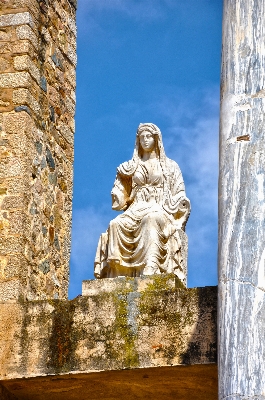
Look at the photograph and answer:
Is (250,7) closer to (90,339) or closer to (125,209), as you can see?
(125,209)

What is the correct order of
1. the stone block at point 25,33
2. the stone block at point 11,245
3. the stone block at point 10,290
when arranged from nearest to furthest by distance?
the stone block at point 10,290 < the stone block at point 11,245 < the stone block at point 25,33

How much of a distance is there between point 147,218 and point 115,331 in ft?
3.94

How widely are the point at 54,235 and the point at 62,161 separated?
982mm

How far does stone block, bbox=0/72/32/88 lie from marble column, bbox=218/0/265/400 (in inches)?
110

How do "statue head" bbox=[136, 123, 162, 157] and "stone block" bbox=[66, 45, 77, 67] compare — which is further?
"stone block" bbox=[66, 45, 77, 67]

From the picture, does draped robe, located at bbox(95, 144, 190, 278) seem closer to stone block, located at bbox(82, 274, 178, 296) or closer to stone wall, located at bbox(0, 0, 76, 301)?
stone block, located at bbox(82, 274, 178, 296)

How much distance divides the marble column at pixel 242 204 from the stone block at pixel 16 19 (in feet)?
9.77

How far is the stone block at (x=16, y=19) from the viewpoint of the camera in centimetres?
1350

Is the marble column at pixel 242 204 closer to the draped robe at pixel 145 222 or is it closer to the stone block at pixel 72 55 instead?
the draped robe at pixel 145 222

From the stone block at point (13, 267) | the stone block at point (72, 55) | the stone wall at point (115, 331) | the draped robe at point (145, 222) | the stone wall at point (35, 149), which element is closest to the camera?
the stone wall at point (115, 331)

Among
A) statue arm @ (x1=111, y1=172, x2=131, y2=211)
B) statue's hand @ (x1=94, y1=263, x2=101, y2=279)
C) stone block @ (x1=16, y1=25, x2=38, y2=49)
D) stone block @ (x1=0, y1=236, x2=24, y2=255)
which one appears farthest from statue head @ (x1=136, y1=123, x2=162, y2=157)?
stone block @ (x1=16, y1=25, x2=38, y2=49)

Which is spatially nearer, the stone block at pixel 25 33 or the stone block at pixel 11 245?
the stone block at pixel 11 245

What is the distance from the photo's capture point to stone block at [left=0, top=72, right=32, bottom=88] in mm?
13242

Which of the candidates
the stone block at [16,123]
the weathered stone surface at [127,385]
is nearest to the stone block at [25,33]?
the stone block at [16,123]
